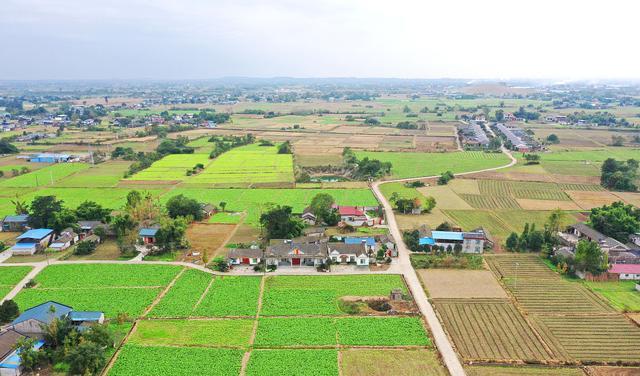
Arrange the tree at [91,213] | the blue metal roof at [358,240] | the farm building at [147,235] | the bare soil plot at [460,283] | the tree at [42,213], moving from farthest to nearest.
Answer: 1. the tree at [91,213]
2. the tree at [42,213]
3. the farm building at [147,235]
4. the blue metal roof at [358,240]
5. the bare soil plot at [460,283]

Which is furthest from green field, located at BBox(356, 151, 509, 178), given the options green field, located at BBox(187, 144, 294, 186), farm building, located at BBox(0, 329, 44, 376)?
farm building, located at BBox(0, 329, 44, 376)

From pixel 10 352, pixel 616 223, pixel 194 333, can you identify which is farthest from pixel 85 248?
pixel 616 223

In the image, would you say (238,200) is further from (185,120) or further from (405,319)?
(185,120)

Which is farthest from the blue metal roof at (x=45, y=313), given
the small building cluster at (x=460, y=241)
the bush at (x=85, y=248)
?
the small building cluster at (x=460, y=241)

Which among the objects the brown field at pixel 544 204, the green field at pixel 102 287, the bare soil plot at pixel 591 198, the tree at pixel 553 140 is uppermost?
the tree at pixel 553 140

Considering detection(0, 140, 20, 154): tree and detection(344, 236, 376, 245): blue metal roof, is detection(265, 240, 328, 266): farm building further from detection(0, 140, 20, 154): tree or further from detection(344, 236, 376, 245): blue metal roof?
detection(0, 140, 20, 154): tree

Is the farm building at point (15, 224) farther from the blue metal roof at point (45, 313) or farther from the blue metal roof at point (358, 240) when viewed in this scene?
the blue metal roof at point (358, 240)

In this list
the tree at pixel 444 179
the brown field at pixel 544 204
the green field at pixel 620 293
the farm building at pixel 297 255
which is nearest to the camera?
the green field at pixel 620 293
